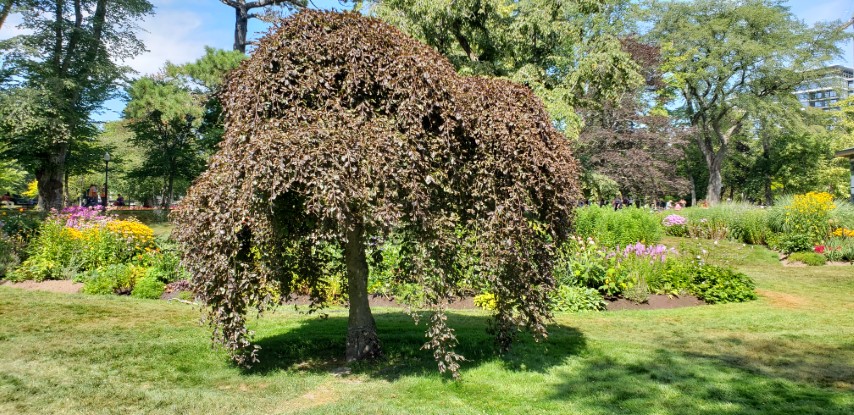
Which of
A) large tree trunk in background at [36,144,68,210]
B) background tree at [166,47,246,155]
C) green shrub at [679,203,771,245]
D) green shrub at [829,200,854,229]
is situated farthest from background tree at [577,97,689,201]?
large tree trunk in background at [36,144,68,210]

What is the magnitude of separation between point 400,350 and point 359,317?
74cm

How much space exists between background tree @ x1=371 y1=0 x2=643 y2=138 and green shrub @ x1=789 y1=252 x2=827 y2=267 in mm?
6408

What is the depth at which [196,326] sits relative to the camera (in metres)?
6.90

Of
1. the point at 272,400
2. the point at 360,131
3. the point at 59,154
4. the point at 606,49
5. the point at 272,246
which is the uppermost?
the point at 606,49

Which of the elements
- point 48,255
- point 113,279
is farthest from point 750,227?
point 48,255

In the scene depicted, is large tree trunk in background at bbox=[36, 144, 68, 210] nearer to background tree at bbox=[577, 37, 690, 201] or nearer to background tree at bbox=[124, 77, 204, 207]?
background tree at bbox=[124, 77, 204, 207]

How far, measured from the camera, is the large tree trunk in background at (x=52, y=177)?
64.5 feet

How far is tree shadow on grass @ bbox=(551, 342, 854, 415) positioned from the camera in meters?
4.13

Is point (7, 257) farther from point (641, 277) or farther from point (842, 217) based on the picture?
point (842, 217)

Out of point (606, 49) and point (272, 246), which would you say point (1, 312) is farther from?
point (606, 49)

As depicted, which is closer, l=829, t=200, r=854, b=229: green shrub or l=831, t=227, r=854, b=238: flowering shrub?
l=831, t=227, r=854, b=238: flowering shrub

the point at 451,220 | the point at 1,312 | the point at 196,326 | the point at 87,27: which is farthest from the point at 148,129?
the point at 451,220

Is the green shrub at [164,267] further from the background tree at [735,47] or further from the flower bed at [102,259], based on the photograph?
the background tree at [735,47]

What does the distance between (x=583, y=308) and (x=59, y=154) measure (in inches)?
784
